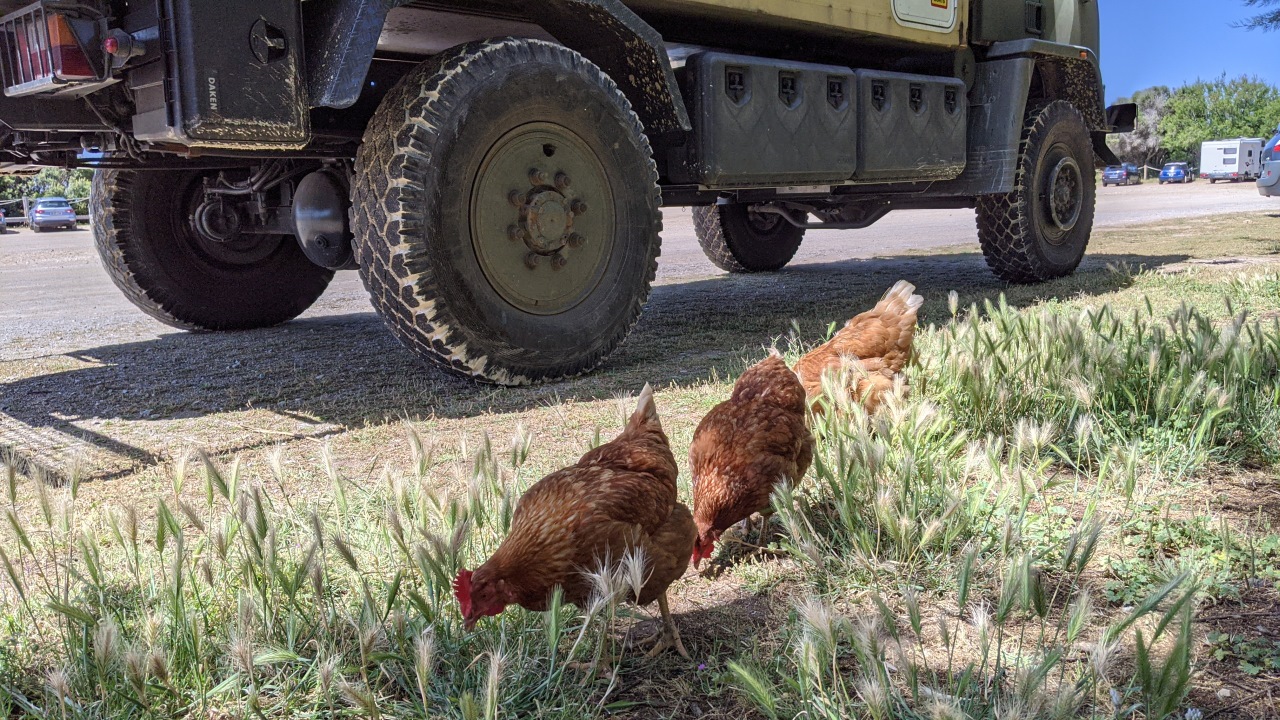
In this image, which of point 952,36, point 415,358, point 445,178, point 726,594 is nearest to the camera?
point 726,594

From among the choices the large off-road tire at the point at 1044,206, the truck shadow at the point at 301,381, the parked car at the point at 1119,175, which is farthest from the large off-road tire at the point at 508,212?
the parked car at the point at 1119,175

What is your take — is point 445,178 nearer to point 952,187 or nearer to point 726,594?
point 726,594

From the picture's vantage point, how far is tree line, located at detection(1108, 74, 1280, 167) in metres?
81.4

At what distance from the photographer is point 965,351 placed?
11.7ft

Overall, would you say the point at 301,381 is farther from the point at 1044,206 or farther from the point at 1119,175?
the point at 1119,175

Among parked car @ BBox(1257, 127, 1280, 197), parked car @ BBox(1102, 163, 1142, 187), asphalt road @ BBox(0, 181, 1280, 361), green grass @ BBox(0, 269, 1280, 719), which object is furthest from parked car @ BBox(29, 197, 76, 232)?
parked car @ BBox(1102, 163, 1142, 187)

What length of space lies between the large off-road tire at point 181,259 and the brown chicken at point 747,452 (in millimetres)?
4426

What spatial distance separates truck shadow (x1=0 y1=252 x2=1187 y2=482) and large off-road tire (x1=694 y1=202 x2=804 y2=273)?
7.01ft

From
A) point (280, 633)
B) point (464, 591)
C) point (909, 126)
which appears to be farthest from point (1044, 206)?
point (280, 633)

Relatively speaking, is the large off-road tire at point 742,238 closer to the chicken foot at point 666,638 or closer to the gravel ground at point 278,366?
the gravel ground at point 278,366

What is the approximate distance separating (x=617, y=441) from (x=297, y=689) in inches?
37.4

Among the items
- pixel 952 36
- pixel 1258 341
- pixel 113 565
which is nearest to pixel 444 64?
pixel 113 565

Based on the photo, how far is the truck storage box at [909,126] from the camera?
6.53m

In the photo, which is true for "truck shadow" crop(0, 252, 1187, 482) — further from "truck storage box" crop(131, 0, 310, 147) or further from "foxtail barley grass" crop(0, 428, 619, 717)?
"truck storage box" crop(131, 0, 310, 147)
